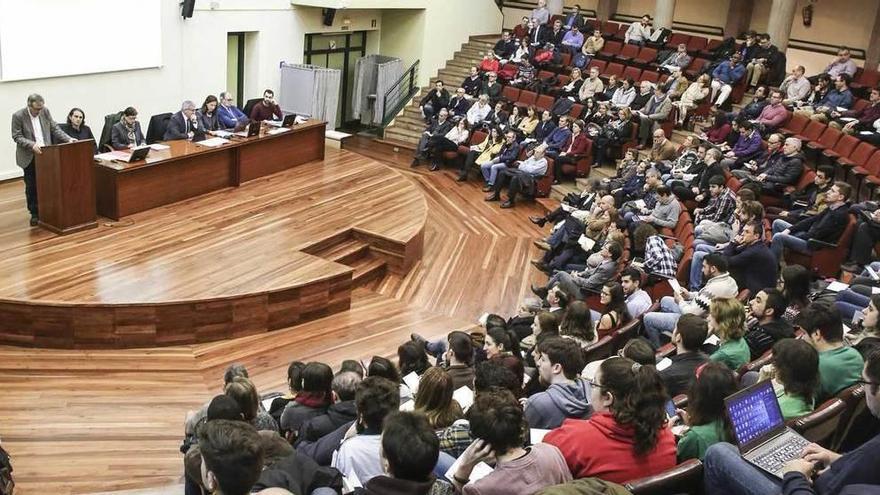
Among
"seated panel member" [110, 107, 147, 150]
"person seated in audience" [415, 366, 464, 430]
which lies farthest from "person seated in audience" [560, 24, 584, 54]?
"person seated in audience" [415, 366, 464, 430]

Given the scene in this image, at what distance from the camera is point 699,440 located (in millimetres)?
2402

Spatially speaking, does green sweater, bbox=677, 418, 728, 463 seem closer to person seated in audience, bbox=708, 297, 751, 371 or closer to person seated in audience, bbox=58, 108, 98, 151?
person seated in audience, bbox=708, 297, 751, 371

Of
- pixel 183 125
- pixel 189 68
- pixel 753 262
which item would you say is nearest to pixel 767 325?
pixel 753 262

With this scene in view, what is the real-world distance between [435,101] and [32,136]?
615 centimetres

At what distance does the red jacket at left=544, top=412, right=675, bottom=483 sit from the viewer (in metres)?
2.22

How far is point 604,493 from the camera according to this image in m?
1.55

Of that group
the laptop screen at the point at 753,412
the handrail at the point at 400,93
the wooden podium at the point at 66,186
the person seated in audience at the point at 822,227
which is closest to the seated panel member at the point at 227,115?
the wooden podium at the point at 66,186

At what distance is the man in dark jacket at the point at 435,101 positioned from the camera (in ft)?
35.7

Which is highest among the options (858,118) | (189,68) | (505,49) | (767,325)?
(505,49)

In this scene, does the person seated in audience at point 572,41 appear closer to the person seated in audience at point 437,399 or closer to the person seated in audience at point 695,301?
the person seated in audience at point 695,301

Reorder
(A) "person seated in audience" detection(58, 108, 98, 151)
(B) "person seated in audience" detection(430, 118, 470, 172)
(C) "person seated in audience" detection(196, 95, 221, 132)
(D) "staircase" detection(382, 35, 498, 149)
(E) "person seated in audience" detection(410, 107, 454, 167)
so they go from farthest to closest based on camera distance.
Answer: (D) "staircase" detection(382, 35, 498, 149)
(E) "person seated in audience" detection(410, 107, 454, 167)
(B) "person seated in audience" detection(430, 118, 470, 172)
(C) "person seated in audience" detection(196, 95, 221, 132)
(A) "person seated in audience" detection(58, 108, 98, 151)

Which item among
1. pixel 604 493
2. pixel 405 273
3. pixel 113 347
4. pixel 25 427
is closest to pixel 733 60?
pixel 405 273

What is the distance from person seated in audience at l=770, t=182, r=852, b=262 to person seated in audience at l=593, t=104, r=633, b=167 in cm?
369

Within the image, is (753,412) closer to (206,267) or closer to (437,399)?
(437,399)
